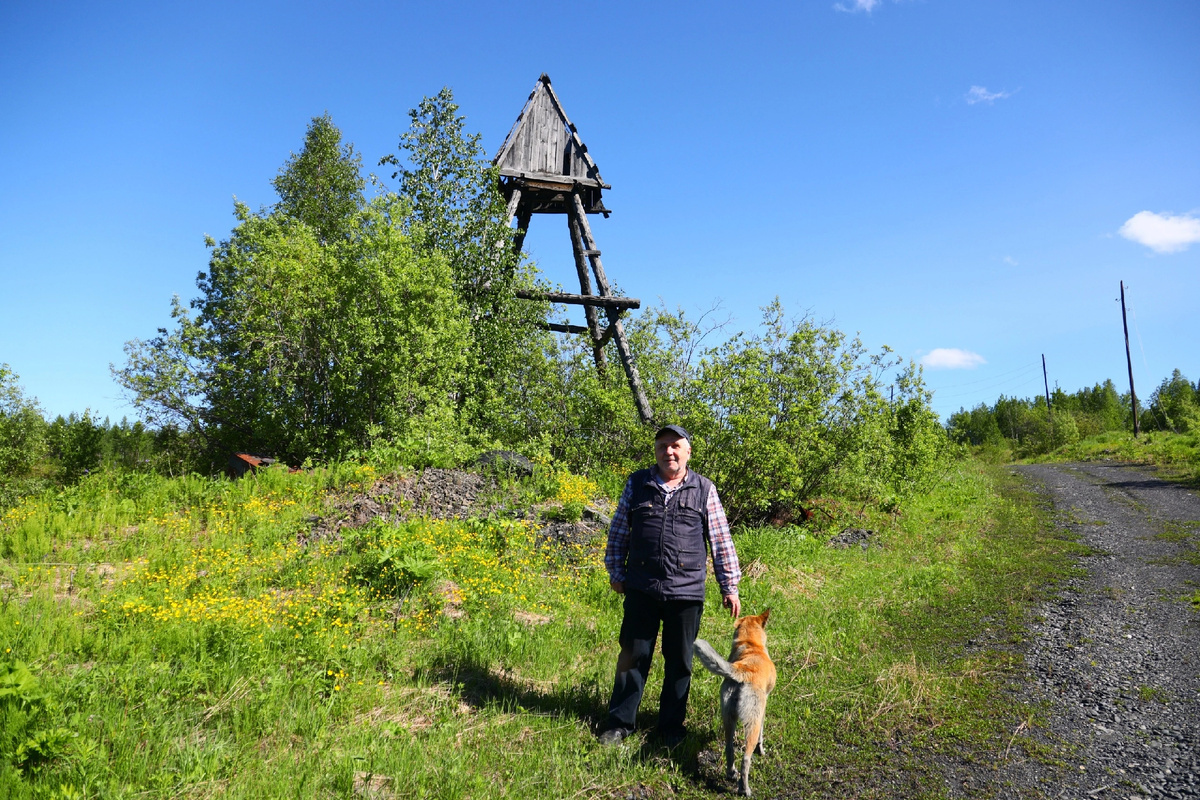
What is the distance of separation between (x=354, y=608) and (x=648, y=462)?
7.71m

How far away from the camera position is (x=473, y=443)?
43.5ft

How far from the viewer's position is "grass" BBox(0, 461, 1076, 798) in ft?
12.6

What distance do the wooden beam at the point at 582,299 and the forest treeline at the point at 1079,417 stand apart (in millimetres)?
25115

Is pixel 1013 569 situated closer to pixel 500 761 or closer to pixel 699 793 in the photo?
pixel 699 793

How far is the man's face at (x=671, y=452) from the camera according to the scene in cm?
448

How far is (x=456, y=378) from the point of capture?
1270cm

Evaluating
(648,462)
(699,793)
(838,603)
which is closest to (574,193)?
(648,462)

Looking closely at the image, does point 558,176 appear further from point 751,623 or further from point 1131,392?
point 1131,392

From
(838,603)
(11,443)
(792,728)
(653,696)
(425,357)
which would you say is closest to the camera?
(792,728)

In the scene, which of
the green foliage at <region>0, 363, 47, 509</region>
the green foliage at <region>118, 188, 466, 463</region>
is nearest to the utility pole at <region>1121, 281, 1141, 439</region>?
the green foliage at <region>118, 188, 466, 463</region>

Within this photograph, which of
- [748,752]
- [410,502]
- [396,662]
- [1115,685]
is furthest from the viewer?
[410,502]

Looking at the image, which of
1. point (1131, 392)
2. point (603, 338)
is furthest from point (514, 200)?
point (1131, 392)

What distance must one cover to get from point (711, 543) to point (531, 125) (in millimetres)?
→ 13272

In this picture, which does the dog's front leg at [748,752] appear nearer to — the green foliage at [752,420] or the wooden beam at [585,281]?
the green foliage at [752,420]
